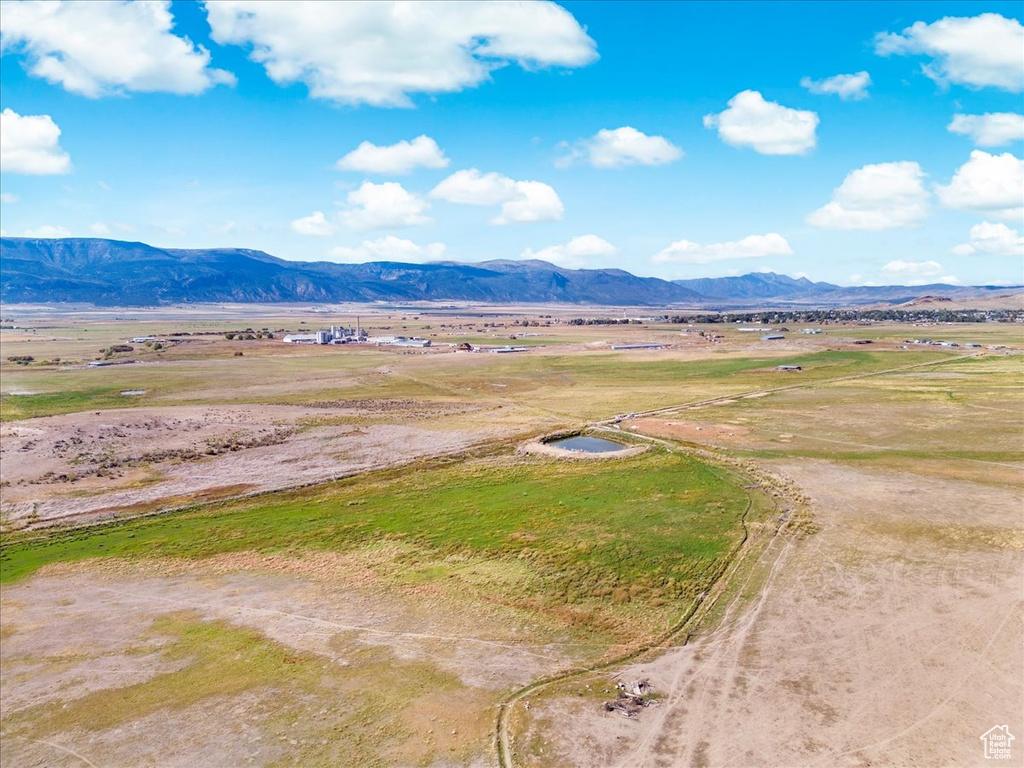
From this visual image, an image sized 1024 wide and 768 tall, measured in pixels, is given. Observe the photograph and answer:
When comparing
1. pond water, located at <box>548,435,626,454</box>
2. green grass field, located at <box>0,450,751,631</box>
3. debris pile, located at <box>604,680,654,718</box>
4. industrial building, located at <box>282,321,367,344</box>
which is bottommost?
debris pile, located at <box>604,680,654,718</box>

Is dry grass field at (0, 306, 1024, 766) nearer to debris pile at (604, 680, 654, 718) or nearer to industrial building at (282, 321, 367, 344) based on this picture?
debris pile at (604, 680, 654, 718)

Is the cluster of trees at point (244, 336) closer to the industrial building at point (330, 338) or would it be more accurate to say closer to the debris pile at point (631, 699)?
the industrial building at point (330, 338)

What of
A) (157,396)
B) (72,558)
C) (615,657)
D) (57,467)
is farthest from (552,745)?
(157,396)

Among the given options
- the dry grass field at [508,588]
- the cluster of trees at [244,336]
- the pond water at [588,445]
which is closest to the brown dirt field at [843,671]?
the dry grass field at [508,588]

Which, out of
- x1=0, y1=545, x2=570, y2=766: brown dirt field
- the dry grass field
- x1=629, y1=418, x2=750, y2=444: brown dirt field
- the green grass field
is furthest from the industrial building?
x1=0, y1=545, x2=570, y2=766: brown dirt field

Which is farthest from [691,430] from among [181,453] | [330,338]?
[330,338]

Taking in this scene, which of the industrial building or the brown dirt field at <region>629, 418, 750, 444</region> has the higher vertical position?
the industrial building

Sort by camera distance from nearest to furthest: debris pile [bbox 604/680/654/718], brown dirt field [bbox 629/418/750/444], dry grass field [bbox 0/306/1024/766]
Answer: dry grass field [bbox 0/306/1024/766] → debris pile [bbox 604/680/654/718] → brown dirt field [bbox 629/418/750/444]
